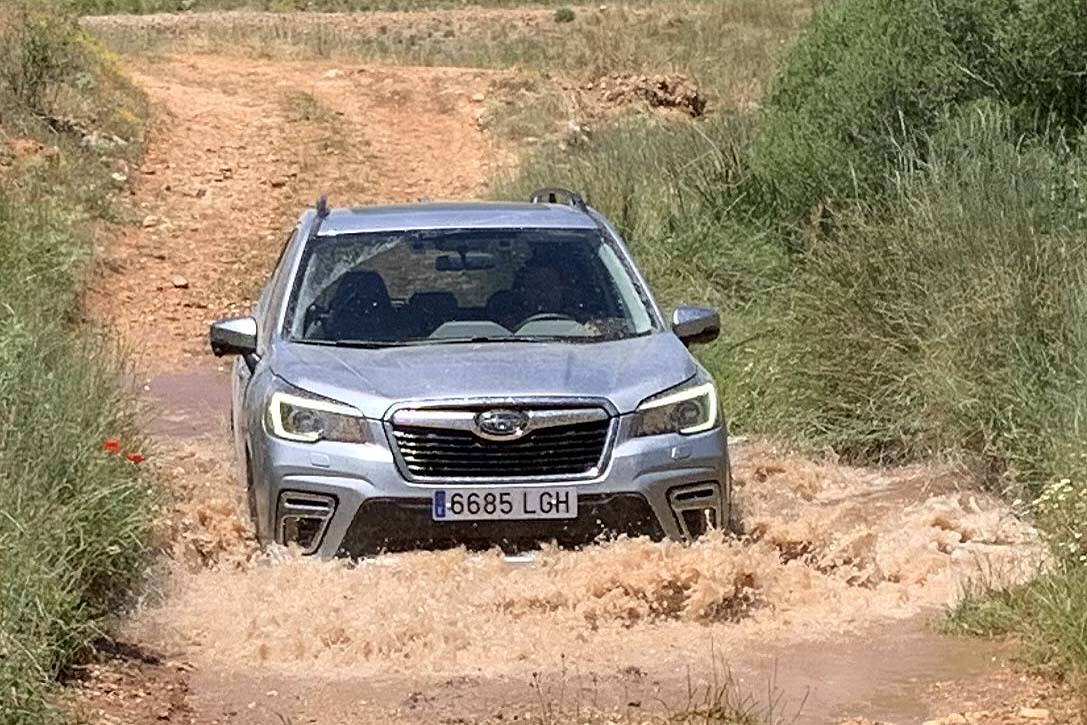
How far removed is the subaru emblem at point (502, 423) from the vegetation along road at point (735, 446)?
44cm

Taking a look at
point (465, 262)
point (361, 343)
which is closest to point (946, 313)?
point (465, 262)

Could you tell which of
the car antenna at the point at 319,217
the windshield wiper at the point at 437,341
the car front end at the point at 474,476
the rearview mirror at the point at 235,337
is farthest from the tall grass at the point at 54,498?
the car antenna at the point at 319,217

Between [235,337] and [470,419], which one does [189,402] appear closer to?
[235,337]

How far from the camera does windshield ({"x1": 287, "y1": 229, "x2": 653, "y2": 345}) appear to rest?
7992 mm

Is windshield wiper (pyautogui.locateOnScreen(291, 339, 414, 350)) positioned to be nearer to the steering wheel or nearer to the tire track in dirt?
the steering wheel

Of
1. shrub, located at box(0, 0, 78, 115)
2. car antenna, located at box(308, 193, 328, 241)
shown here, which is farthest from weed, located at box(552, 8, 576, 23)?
car antenna, located at box(308, 193, 328, 241)

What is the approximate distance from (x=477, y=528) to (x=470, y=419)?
39 cm

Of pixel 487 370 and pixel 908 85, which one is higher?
pixel 487 370

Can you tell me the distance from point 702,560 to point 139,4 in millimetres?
51393

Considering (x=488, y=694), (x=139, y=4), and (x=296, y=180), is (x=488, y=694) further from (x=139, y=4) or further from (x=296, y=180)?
(x=139, y=4)

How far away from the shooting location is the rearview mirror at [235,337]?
8.00 metres

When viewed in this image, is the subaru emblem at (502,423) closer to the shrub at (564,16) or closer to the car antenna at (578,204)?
the car antenna at (578,204)

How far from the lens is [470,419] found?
22.9ft

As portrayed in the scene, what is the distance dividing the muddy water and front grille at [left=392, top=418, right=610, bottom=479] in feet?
0.97
